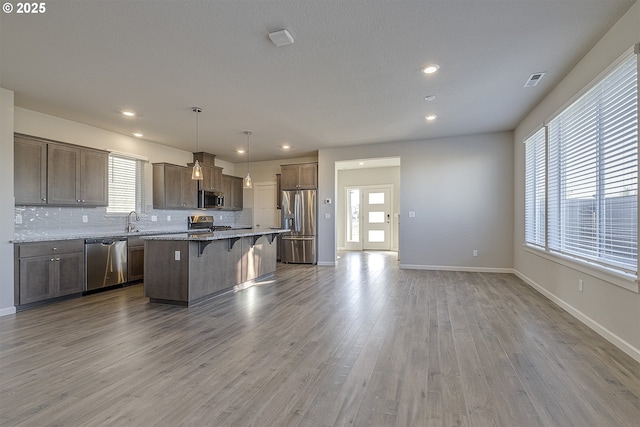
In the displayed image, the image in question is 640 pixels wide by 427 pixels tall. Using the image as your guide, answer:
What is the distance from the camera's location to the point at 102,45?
9.02ft

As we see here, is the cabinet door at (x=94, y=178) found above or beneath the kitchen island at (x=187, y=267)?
above

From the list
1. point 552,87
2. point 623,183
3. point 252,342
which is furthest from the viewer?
point 552,87

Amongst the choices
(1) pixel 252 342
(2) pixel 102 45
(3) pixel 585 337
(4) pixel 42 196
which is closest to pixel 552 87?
(3) pixel 585 337

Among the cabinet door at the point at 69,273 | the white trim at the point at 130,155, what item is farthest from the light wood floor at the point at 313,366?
the white trim at the point at 130,155

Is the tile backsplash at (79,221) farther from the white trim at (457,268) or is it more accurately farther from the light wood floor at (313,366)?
the white trim at (457,268)

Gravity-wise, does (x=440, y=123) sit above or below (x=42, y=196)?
above

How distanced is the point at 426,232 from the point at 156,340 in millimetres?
5244

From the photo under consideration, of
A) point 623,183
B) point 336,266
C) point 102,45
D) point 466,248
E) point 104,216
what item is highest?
point 102,45

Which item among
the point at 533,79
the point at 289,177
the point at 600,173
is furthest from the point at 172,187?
the point at 600,173

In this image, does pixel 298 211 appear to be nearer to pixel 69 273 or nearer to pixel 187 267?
pixel 187 267

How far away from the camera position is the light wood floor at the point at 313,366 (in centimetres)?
174

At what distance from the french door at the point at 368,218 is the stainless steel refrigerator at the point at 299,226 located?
3125 mm

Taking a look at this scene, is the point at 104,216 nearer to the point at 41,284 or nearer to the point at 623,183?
the point at 41,284

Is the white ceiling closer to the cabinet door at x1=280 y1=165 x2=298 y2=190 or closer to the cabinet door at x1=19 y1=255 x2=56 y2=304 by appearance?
the cabinet door at x1=19 y1=255 x2=56 y2=304
